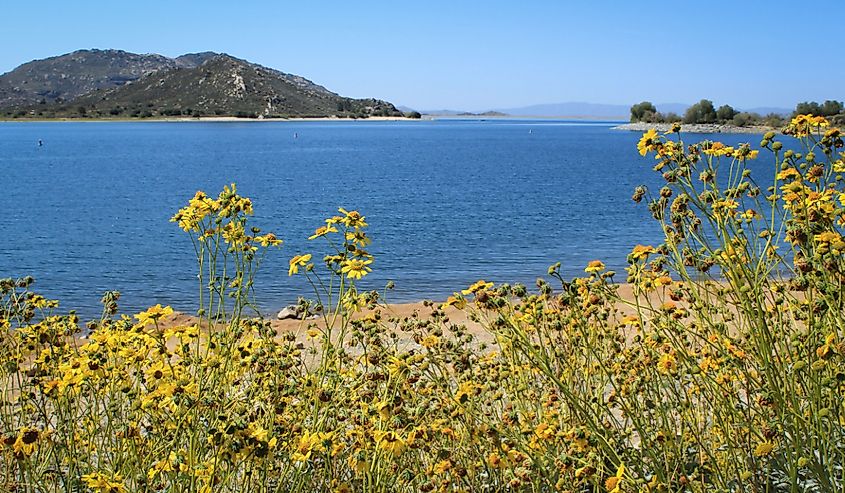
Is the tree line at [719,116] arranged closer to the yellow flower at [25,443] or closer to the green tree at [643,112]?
the green tree at [643,112]

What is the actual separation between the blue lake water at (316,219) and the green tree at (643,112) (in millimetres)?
87771

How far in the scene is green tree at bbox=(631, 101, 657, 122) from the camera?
140 metres

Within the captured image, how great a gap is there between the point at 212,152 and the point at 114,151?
7815 millimetres

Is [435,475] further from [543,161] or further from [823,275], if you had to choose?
[543,161]

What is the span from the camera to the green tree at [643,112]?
460 ft

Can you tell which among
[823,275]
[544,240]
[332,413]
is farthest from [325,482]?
[544,240]

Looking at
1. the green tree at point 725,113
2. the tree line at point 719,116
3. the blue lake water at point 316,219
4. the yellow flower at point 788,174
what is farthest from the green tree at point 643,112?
the yellow flower at point 788,174

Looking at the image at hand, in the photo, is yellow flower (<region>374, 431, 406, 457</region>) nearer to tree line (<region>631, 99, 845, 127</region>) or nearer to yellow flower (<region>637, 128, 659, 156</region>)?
yellow flower (<region>637, 128, 659, 156</region>)

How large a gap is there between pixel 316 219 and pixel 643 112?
5079 inches

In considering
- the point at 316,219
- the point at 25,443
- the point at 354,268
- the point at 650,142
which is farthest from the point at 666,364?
the point at 316,219

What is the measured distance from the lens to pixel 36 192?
36250 mm

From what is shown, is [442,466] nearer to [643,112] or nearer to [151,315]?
[151,315]

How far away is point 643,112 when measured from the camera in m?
147

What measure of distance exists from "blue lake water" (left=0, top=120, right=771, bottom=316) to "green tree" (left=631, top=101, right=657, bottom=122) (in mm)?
87771
